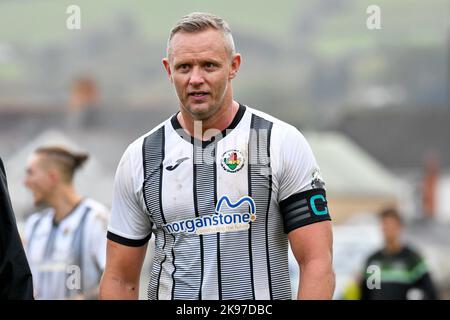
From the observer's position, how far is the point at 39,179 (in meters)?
7.84

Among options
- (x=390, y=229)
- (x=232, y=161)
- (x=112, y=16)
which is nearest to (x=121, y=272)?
(x=232, y=161)

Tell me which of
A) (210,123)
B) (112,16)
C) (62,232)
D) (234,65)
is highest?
(112,16)

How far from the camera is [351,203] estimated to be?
21.0 metres

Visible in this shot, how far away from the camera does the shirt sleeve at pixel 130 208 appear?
177 inches

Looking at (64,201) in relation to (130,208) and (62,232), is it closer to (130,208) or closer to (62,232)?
(62,232)

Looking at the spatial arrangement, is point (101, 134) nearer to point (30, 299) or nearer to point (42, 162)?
point (42, 162)

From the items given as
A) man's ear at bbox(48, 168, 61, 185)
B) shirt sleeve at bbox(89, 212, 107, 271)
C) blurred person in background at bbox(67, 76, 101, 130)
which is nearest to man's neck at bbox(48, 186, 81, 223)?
man's ear at bbox(48, 168, 61, 185)

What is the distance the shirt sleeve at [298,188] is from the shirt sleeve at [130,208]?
0.57 m

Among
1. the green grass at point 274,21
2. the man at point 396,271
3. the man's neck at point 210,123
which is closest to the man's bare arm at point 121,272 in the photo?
the man's neck at point 210,123

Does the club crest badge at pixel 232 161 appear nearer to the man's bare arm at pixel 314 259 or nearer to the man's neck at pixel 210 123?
the man's neck at pixel 210 123

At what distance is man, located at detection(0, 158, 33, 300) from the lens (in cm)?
412

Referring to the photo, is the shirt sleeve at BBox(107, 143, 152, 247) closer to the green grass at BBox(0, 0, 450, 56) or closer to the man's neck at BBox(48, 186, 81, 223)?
the man's neck at BBox(48, 186, 81, 223)

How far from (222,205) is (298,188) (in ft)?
0.99

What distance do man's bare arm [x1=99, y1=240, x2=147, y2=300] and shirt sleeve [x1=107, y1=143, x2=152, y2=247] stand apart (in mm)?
33
